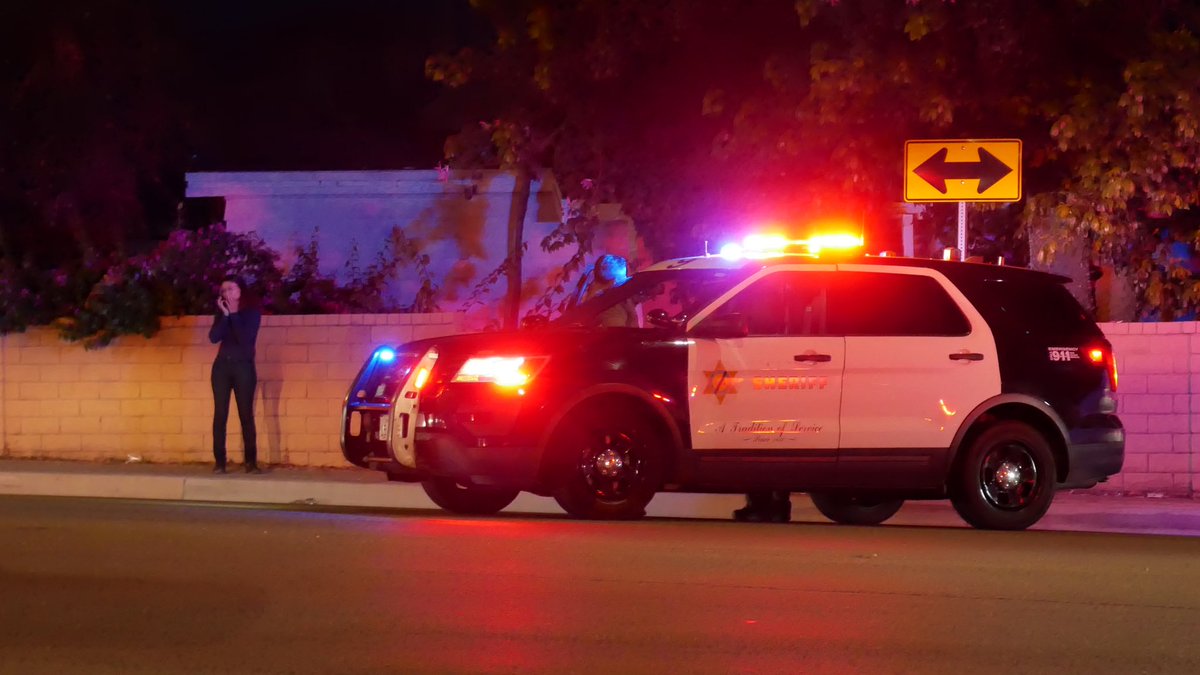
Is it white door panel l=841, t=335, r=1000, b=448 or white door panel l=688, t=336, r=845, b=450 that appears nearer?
white door panel l=688, t=336, r=845, b=450

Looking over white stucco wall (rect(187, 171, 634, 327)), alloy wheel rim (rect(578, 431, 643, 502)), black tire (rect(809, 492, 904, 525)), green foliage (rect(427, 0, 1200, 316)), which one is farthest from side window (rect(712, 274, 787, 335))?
white stucco wall (rect(187, 171, 634, 327))

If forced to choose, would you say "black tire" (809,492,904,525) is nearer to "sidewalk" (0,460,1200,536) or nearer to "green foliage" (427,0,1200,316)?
"sidewalk" (0,460,1200,536)

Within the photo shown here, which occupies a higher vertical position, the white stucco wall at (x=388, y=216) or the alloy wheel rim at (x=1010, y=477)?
the white stucco wall at (x=388, y=216)

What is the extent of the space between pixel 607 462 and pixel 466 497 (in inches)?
58.2

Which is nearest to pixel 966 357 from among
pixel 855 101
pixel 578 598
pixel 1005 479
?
pixel 1005 479

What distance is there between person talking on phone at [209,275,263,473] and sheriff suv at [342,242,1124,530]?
142 inches

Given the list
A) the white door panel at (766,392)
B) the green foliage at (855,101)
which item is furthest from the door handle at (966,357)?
the green foliage at (855,101)

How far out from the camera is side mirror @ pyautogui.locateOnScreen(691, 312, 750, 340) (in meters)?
9.73

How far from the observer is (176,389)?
49.2ft

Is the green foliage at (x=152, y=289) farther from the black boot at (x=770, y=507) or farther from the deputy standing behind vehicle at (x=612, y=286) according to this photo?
the black boot at (x=770, y=507)

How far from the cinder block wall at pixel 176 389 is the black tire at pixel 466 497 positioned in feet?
12.0

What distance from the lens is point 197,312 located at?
15.2 m

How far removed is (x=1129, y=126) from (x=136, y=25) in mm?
14249

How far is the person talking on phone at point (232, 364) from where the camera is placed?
13.8m
